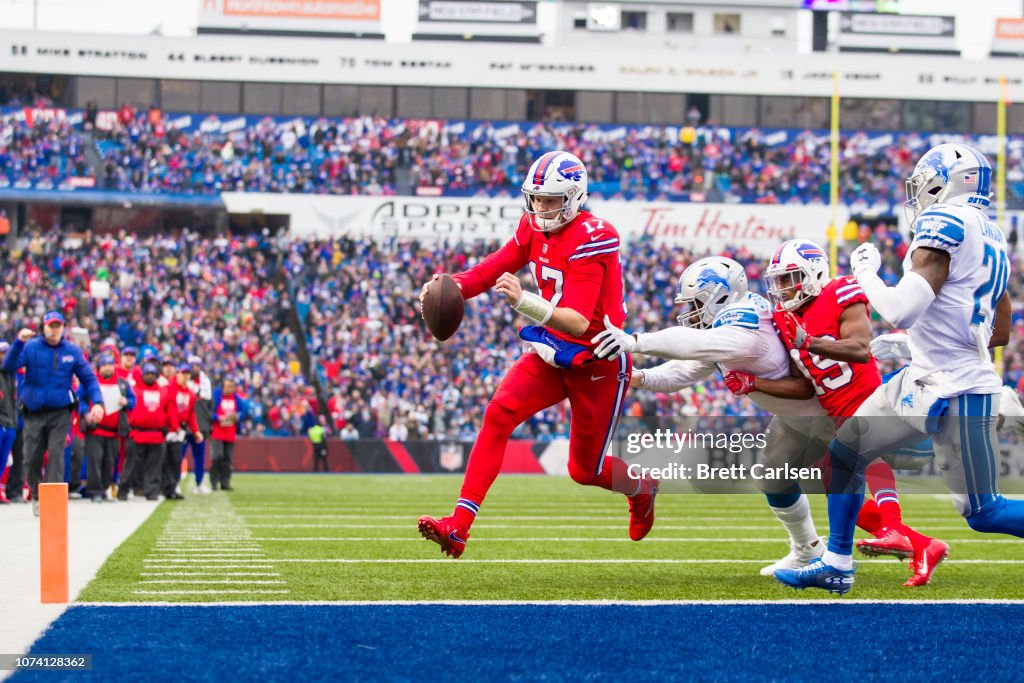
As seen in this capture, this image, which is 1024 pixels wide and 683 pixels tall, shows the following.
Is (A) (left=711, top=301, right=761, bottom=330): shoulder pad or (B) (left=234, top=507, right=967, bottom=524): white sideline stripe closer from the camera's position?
(A) (left=711, top=301, right=761, bottom=330): shoulder pad

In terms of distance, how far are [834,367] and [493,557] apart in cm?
250

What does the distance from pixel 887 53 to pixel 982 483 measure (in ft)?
122

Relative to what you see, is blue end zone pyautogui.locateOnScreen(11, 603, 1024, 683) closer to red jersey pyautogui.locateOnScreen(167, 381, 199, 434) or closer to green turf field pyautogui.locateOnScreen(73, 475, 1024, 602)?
green turf field pyautogui.locateOnScreen(73, 475, 1024, 602)

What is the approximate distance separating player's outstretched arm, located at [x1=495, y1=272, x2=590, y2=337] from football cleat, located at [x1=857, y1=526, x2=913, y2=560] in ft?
5.36

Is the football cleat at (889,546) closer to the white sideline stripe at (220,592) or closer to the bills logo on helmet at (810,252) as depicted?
the bills logo on helmet at (810,252)

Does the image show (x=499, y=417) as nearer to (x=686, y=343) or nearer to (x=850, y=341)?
(x=686, y=343)

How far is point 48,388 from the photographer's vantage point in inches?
446

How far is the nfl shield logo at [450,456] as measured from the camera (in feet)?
77.2

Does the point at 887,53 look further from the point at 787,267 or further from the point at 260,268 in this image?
the point at 787,267

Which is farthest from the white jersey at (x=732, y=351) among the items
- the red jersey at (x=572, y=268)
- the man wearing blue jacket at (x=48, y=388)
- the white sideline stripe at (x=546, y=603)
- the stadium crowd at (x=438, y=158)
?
the stadium crowd at (x=438, y=158)

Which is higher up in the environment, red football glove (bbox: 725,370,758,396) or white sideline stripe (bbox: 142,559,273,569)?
red football glove (bbox: 725,370,758,396)

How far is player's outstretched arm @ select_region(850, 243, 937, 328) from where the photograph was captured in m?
5.34

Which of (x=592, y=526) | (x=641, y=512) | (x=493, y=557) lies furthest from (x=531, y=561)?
(x=592, y=526)

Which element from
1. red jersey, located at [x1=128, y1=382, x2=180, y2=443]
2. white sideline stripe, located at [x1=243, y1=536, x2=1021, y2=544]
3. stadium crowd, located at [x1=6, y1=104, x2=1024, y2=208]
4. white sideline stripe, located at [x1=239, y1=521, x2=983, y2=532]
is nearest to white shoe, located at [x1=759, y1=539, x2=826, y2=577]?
white sideline stripe, located at [x1=243, y1=536, x2=1021, y2=544]
